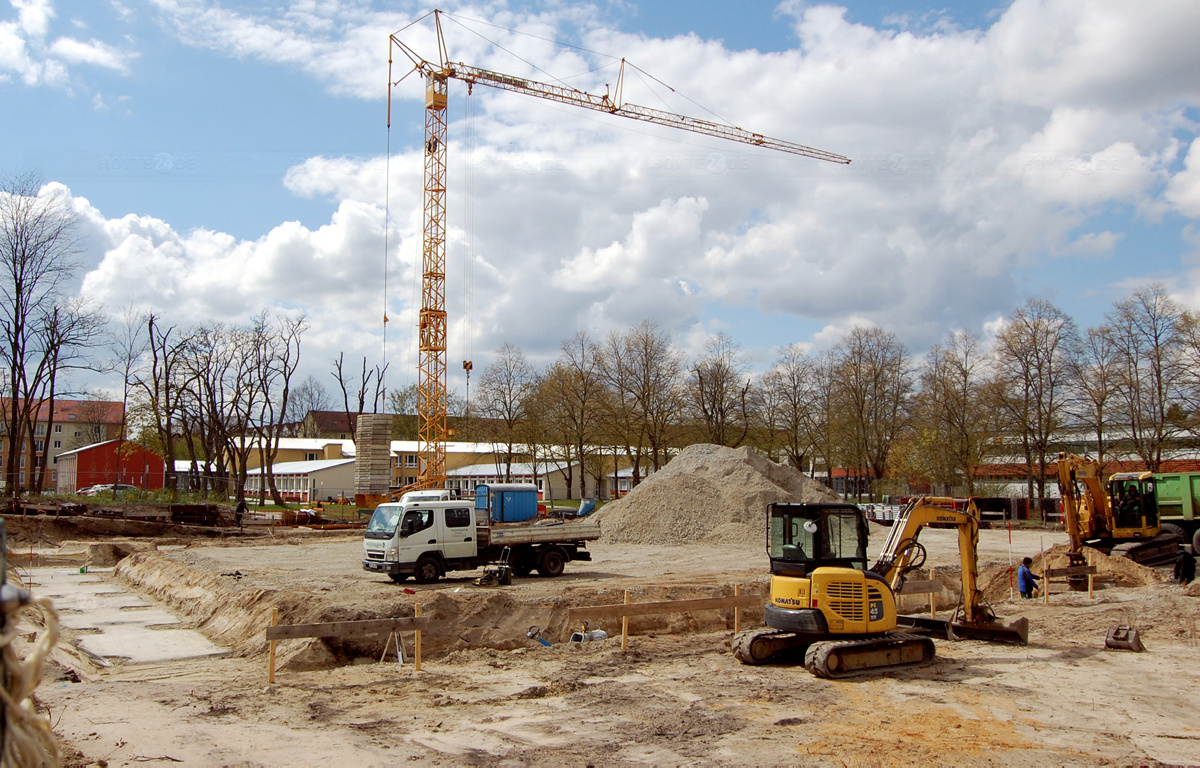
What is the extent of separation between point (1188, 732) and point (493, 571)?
625 inches

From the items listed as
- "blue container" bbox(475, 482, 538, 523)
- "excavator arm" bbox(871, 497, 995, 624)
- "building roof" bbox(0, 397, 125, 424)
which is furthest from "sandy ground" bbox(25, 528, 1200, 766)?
"building roof" bbox(0, 397, 125, 424)

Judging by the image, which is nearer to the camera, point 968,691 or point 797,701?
point 797,701

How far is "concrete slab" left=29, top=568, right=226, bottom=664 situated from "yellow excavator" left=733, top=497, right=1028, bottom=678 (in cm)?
1006

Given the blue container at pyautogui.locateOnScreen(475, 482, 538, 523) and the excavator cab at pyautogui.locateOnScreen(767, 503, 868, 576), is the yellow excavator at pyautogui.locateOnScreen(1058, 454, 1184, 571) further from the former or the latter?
the blue container at pyautogui.locateOnScreen(475, 482, 538, 523)

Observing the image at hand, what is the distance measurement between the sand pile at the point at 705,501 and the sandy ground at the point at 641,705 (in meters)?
19.8

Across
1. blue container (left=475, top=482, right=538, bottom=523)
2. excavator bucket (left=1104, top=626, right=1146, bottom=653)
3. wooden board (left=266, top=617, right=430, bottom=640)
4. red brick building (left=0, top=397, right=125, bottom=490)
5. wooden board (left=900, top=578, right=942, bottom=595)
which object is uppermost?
red brick building (left=0, top=397, right=125, bottom=490)

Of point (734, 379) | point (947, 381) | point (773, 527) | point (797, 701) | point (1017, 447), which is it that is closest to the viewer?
point (797, 701)

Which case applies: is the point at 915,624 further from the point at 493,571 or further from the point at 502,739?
the point at 493,571

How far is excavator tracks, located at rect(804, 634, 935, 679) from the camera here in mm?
12141

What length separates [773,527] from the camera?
13336mm

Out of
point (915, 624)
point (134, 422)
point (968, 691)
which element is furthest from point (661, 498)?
point (134, 422)

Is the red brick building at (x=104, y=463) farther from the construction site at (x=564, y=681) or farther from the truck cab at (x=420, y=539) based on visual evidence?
the truck cab at (x=420, y=539)

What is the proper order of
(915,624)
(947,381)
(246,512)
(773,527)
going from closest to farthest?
(773,527)
(915,624)
(246,512)
(947,381)

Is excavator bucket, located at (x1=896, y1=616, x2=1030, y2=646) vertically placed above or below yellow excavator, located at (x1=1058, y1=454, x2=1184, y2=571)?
below
